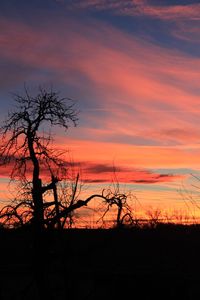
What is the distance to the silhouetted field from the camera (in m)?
19.1

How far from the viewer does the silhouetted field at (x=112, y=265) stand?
1908 cm

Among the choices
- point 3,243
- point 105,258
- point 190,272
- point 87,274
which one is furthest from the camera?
point 3,243

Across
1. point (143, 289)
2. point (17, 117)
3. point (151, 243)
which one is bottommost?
point (143, 289)

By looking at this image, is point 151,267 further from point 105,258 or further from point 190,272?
point 105,258

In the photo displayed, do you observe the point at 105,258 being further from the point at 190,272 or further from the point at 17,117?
the point at 17,117

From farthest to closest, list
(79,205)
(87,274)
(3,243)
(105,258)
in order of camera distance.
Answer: (3,243)
(105,258)
(87,274)
(79,205)

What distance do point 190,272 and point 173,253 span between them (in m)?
3.53

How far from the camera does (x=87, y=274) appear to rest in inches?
814

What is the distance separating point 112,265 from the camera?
24.1m

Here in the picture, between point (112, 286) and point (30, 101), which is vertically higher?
point (30, 101)

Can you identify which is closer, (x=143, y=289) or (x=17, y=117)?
(x=17, y=117)

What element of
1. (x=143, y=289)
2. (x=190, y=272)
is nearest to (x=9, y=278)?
(x=143, y=289)

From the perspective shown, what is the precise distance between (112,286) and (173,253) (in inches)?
223

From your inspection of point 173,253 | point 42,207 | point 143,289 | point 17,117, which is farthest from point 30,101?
point 173,253
